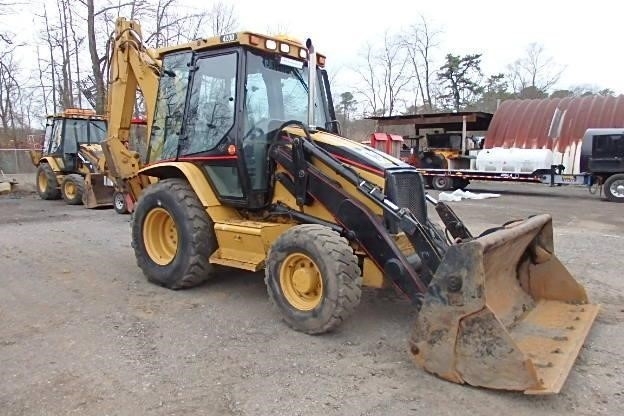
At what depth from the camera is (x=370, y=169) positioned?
4652mm

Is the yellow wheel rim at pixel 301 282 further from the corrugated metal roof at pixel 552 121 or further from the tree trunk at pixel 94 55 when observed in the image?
the tree trunk at pixel 94 55

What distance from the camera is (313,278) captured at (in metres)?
4.27

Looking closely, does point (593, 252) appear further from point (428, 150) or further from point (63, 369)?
point (428, 150)

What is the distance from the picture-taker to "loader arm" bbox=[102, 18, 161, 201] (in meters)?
6.39

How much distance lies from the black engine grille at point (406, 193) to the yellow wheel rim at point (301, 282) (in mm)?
740

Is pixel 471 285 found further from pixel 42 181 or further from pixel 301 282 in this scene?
pixel 42 181

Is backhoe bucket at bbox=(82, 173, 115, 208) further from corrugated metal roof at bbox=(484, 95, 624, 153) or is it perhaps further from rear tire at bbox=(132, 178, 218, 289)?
corrugated metal roof at bbox=(484, 95, 624, 153)

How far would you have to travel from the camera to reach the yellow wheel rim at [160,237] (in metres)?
5.77

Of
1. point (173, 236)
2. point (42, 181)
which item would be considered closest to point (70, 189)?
point (42, 181)

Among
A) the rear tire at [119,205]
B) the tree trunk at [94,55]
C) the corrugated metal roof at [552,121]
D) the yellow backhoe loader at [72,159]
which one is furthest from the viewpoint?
the tree trunk at [94,55]

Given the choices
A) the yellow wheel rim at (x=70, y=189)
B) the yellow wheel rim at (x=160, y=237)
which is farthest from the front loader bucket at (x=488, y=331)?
the yellow wheel rim at (x=70, y=189)

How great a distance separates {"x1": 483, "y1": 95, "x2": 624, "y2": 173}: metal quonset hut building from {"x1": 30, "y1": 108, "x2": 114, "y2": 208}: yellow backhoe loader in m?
14.2

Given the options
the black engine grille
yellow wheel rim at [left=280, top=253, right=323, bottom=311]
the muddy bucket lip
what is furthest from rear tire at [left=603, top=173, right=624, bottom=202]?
yellow wheel rim at [left=280, top=253, right=323, bottom=311]

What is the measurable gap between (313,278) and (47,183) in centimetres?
1303
